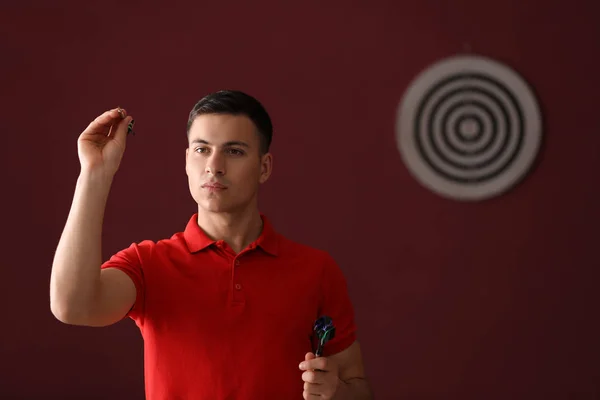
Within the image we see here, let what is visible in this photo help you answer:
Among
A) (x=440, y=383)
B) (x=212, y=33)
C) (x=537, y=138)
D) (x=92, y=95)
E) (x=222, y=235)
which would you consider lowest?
(x=440, y=383)

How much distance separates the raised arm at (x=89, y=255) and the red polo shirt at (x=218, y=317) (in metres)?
0.08

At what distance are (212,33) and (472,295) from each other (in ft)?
4.15

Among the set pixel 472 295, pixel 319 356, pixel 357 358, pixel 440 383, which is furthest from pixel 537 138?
pixel 319 356

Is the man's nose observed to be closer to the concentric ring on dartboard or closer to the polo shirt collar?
the polo shirt collar

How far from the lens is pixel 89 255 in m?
0.95

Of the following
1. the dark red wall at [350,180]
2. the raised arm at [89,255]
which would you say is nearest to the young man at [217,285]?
the raised arm at [89,255]

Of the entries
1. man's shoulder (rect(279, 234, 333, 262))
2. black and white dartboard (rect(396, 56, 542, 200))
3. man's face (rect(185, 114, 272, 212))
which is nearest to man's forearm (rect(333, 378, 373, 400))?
man's shoulder (rect(279, 234, 333, 262))

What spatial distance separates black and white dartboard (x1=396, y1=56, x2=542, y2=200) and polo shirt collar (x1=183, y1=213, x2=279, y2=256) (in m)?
1.22

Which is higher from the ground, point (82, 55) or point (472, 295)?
point (82, 55)

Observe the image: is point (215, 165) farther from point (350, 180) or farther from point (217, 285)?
point (350, 180)

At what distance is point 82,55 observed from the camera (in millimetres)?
2350

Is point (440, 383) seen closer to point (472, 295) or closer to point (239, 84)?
point (472, 295)

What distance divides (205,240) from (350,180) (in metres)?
1.24

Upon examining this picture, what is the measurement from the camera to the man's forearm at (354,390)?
46.6 inches
